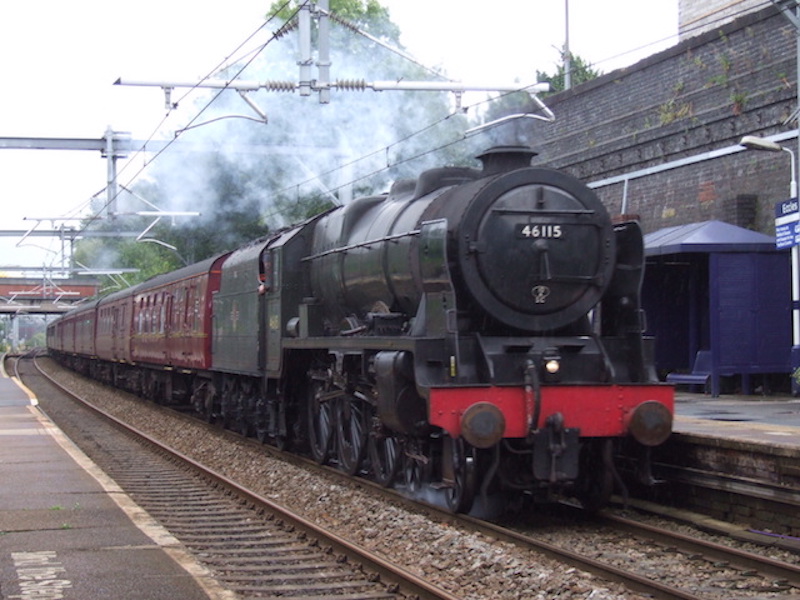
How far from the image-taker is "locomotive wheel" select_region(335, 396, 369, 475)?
35.5 feet

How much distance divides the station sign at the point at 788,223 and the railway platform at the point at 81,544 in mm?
9302

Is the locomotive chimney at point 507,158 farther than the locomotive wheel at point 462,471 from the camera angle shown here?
Yes

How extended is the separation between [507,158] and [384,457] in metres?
3.32

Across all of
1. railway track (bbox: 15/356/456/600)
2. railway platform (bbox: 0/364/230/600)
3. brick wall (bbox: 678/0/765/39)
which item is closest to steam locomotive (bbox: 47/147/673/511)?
railway track (bbox: 15/356/456/600)

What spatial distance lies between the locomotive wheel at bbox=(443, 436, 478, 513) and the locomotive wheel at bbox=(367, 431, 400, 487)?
132cm

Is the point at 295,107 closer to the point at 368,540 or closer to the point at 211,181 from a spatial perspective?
the point at 211,181

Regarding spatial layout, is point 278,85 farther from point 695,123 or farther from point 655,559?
point 655,559

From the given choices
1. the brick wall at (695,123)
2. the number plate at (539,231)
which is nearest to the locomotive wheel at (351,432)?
the number plate at (539,231)

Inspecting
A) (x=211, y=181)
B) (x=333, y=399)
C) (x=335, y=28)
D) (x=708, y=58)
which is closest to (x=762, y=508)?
(x=333, y=399)

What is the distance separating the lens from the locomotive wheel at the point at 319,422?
1198cm

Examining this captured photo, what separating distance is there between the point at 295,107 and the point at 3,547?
729 inches

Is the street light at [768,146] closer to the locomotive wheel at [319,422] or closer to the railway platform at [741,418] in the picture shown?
the railway platform at [741,418]

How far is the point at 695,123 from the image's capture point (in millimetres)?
18469

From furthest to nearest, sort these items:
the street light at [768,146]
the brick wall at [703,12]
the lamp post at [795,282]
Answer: the brick wall at [703,12] < the street light at [768,146] < the lamp post at [795,282]
